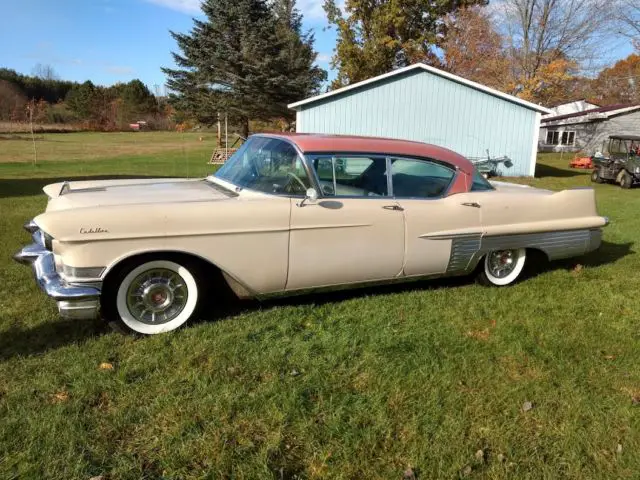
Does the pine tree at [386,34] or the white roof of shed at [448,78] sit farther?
the pine tree at [386,34]

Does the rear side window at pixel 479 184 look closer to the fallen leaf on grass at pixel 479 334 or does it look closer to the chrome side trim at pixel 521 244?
the chrome side trim at pixel 521 244

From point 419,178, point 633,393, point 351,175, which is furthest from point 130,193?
point 633,393

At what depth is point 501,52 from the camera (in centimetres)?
3575

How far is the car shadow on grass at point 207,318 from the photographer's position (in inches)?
139

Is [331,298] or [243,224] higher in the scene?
[243,224]

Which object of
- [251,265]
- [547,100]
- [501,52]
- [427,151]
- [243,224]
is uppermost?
[501,52]

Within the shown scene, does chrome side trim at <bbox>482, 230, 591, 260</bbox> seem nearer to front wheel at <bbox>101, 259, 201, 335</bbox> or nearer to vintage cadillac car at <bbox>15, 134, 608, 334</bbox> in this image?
vintage cadillac car at <bbox>15, 134, 608, 334</bbox>

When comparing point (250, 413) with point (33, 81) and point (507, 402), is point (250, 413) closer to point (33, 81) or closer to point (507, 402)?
point (507, 402)

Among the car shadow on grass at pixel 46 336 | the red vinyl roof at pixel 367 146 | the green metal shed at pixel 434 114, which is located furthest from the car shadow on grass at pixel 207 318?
the green metal shed at pixel 434 114

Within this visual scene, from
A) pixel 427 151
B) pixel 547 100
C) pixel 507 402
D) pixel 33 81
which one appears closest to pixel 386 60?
pixel 547 100

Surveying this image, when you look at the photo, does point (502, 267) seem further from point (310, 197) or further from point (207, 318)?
point (207, 318)

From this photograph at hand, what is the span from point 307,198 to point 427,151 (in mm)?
1345

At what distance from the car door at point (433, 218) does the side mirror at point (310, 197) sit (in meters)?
0.81

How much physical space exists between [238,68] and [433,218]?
27916 millimetres
